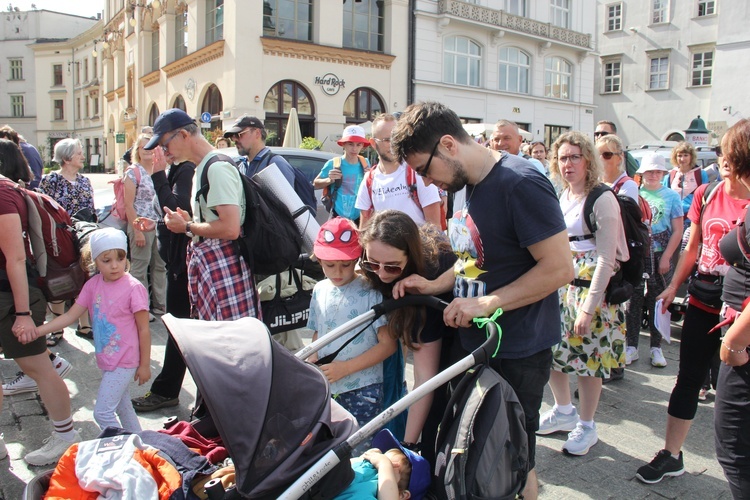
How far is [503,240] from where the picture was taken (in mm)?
2363

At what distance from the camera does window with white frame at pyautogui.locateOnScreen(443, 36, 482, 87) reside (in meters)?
26.0

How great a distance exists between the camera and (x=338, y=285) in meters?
3.00

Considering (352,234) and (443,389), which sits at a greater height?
(352,234)

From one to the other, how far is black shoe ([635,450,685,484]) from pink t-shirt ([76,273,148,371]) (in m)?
3.05

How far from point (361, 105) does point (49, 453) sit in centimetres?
2222

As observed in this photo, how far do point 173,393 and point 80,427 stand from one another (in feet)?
2.12

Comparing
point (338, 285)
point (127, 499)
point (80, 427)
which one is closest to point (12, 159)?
point (80, 427)

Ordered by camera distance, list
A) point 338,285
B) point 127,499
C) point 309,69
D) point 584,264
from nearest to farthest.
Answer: point 127,499
point 338,285
point 584,264
point 309,69

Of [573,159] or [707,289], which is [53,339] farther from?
[707,289]

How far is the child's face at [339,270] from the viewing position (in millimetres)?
2932

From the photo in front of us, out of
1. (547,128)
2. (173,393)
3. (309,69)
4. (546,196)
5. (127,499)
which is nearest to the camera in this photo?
(127,499)

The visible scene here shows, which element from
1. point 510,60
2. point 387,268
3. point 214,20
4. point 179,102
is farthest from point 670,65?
point 387,268

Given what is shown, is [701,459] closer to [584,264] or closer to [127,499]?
[584,264]

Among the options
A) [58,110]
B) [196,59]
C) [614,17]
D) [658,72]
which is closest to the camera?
[196,59]
